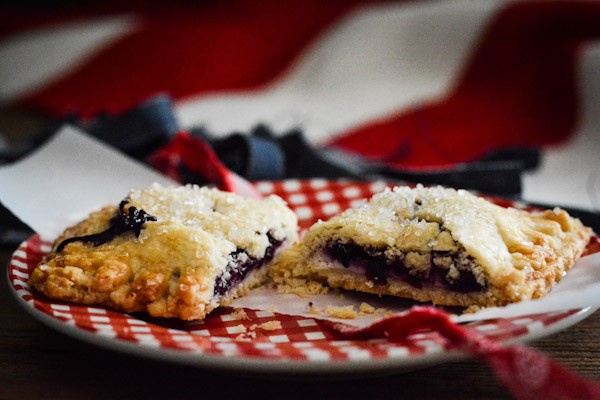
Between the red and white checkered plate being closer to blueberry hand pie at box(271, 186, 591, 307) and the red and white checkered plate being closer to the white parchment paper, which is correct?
the white parchment paper

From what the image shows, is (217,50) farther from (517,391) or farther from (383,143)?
(517,391)

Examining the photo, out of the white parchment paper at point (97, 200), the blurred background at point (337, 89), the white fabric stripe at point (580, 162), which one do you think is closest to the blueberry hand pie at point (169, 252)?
the white parchment paper at point (97, 200)

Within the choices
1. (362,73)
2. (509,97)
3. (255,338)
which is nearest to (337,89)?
(362,73)

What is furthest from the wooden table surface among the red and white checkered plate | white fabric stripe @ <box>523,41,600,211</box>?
white fabric stripe @ <box>523,41,600,211</box>

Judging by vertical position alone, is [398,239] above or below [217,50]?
below

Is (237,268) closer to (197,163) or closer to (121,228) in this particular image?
(121,228)

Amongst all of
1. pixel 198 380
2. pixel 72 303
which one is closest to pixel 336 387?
pixel 198 380
